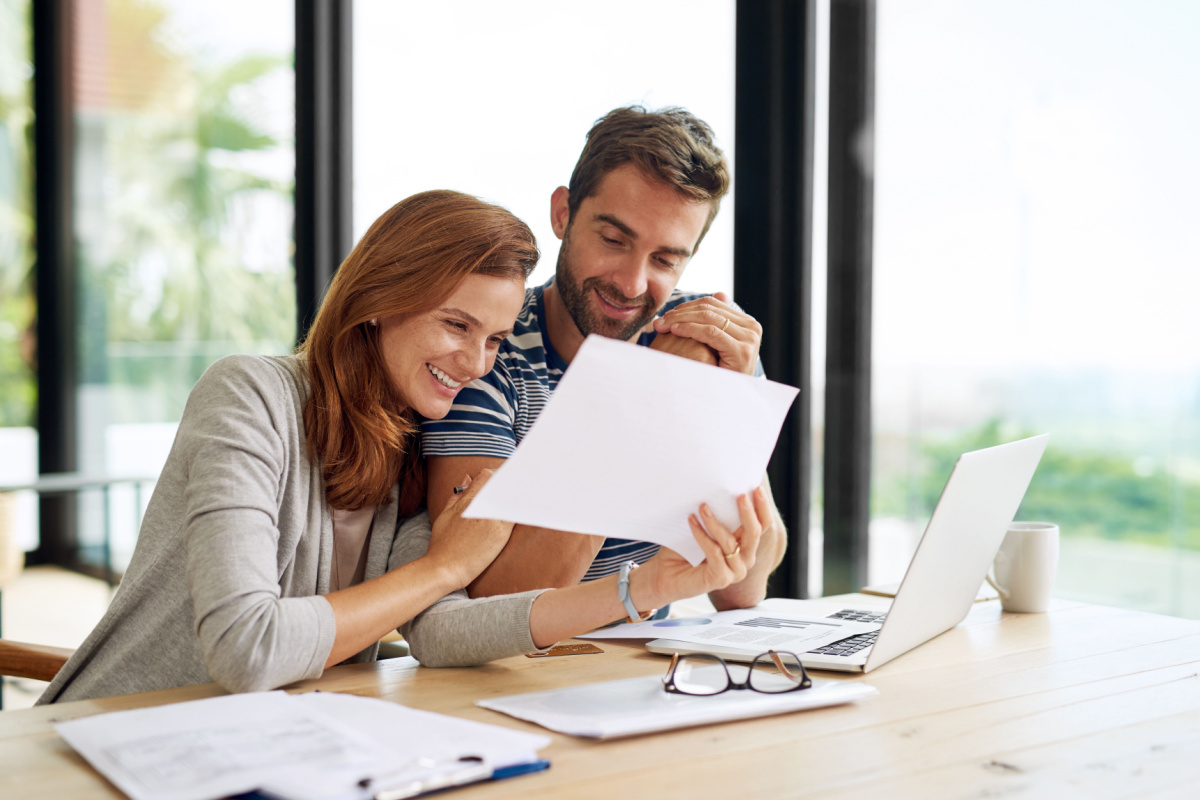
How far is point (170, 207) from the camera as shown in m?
4.23

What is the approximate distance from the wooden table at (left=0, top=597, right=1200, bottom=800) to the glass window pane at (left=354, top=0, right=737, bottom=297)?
1.07 meters

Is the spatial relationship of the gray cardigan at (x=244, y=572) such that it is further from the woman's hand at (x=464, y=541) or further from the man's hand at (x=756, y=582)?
the man's hand at (x=756, y=582)

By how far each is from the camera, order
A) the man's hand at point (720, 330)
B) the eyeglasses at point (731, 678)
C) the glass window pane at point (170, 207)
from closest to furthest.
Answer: the eyeglasses at point (731, 678), the man's hand at point (720, 330), the glass window pane at point (170, 207)

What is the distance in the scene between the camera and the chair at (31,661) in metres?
1.30

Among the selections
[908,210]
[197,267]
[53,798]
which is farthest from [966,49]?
[197,267]

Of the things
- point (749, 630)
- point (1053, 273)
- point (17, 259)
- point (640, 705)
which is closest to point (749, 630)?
point (749, 630)

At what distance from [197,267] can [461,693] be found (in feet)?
11.5

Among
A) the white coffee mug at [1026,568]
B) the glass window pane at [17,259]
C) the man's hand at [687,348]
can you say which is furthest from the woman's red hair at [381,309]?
the glass window pane at [17,259]

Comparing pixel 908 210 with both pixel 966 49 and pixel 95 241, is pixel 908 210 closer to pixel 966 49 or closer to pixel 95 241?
pixel 966 49

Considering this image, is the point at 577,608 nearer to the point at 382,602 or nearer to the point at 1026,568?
the point at 382,602

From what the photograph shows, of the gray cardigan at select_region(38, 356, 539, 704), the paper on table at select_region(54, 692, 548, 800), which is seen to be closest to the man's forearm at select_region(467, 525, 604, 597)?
the gray cardigan at select_region(38, 356, 539, 704)

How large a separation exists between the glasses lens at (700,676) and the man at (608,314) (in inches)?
11.6

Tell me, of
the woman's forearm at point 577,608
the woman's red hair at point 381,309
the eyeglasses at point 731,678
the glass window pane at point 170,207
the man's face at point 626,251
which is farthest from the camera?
the glass window pane at point 170,207

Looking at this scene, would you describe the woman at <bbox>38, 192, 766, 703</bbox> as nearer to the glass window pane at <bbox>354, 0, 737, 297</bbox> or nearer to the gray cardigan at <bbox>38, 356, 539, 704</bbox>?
the gray cardigan at <bbox>38, 356, 539, 704</bbox>
